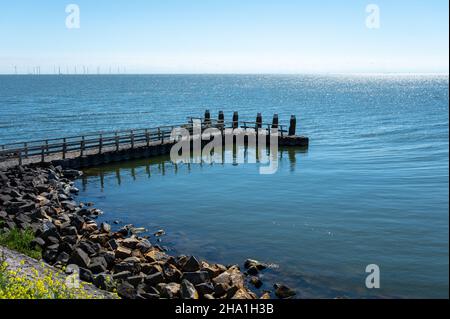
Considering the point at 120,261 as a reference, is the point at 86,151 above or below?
above

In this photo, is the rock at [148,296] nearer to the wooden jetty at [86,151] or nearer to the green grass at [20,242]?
the green grass at [20,242]

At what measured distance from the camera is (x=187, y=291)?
11789mm

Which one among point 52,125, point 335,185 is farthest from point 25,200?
point 52,125

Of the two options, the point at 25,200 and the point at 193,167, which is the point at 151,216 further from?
the point at 193,167

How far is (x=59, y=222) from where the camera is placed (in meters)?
17.8

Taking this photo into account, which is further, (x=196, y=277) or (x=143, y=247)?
(x=143, y=247)

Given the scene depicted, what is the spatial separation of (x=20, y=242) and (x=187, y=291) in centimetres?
557

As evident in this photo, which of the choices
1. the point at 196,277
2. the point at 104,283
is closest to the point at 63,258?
the point at 104,283

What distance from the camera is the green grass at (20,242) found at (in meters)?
13.5

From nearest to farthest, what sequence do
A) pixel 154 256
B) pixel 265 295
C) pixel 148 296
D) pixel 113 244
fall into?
pixel 148 296, pixel 265 295, pixel 154 256, pixel 113 244

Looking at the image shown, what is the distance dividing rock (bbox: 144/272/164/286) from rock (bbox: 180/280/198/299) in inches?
33.6

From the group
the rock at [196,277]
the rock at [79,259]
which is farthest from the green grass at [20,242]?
the rock at [196,277]

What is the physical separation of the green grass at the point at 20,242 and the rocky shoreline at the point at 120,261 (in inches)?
9.0

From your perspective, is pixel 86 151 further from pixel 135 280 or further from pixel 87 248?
pixel 135 280
